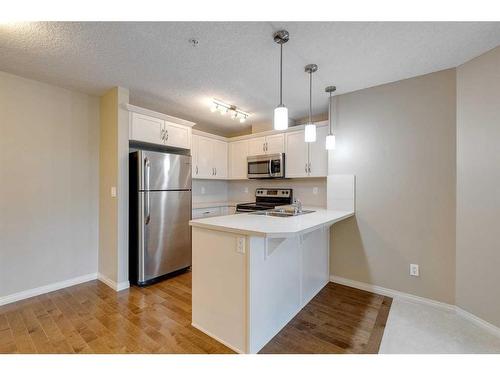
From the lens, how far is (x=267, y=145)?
3.80 meters

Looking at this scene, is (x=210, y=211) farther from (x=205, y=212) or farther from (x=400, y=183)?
(x=400, y=183)

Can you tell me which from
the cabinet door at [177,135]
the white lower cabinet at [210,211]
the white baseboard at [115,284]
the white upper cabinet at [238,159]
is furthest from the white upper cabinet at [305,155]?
the white baseboard at [115,284]

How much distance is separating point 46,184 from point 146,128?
50.7 inches

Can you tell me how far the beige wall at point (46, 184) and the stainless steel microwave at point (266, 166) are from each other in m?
2.27

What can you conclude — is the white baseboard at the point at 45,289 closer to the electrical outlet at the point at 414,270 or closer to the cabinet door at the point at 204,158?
the cabinet door at the point at 204,158

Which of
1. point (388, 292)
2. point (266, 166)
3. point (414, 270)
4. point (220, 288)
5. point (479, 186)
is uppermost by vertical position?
point (266, 166)

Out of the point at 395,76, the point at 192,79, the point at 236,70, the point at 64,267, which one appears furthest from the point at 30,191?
the point at 395,76

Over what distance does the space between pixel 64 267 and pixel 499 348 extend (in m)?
4.29

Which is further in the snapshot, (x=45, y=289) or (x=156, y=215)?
(x=156, y=215)

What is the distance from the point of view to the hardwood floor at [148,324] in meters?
1.69

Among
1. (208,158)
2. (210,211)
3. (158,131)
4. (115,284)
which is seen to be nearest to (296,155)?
(208,158)
